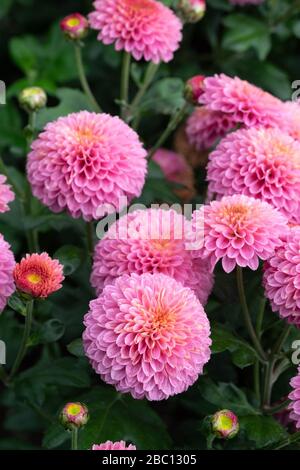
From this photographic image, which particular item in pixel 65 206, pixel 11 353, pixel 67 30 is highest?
pixel 67 30

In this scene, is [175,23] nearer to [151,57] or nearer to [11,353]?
[151,57]

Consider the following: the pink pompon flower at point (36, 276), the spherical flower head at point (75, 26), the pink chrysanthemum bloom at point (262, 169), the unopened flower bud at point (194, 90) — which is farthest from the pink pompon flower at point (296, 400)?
the spherical flower head at point (75, 26)

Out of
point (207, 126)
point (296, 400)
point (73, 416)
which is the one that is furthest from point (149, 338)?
point (207, 126)

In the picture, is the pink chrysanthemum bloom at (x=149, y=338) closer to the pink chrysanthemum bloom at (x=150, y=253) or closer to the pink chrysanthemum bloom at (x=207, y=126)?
the pink chrysanthemum bloom at (x=150, y=253)

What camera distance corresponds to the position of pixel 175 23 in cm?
207

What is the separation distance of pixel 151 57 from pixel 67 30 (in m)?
0.24

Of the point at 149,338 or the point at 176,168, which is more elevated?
the point at 176,168

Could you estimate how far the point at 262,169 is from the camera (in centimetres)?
173

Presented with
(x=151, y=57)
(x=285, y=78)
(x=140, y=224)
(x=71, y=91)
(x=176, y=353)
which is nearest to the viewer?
(x=176, y=353)

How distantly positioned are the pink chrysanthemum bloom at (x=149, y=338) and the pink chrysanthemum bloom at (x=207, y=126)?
2.09ft

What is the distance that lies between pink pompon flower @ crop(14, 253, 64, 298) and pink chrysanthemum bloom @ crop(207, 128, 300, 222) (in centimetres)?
43

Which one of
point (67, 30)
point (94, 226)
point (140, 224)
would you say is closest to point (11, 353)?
point (94, 226)

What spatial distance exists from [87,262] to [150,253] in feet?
1.21

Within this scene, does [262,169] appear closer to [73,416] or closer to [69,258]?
[69,258]
